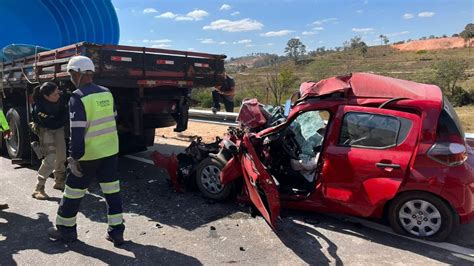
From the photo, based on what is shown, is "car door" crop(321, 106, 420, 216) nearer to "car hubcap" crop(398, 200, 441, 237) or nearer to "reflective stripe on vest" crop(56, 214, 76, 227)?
"car hubcap" crop(398, 200, 441, 237)

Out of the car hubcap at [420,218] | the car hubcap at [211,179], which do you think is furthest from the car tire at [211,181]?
the car hubcap at [420,218]

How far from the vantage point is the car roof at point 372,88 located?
4285 millimetres

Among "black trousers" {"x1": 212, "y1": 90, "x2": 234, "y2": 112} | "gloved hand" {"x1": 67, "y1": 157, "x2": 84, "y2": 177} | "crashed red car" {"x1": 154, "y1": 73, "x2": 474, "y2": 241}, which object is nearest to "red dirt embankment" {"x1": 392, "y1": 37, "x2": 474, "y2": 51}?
"black trousers" {"x1": 212, "y1": 90, "x2": 234, "y2": 112}

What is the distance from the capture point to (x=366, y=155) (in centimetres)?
429

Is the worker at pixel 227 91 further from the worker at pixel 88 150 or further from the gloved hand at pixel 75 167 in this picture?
the gloved hand at pixel 75 167

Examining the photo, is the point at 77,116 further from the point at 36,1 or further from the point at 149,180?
the point at 36,1

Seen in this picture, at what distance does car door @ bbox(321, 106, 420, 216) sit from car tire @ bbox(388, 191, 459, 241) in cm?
19

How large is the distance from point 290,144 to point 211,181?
109 cm

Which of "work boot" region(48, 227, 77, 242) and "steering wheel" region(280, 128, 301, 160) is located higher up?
"steering wheel" region(280, 128, 301, 160)

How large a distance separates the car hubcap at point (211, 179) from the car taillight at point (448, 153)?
8.07ft

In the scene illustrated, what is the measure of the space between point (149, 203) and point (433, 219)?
10.8ft

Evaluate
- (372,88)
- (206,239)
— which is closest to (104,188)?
(206,239)

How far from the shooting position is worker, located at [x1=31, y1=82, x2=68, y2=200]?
5441 mm

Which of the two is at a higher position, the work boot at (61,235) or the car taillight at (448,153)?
the car taillight at (448,153)
